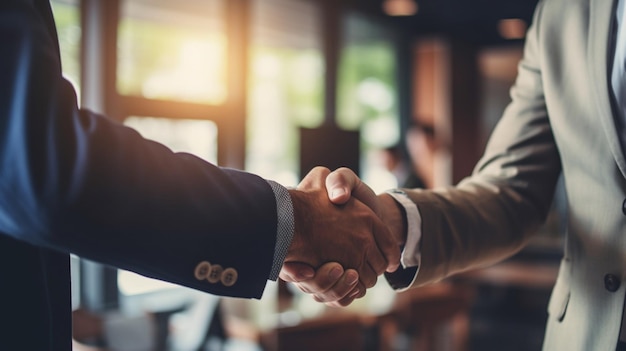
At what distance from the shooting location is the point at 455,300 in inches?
179

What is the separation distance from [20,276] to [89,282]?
3.48 m

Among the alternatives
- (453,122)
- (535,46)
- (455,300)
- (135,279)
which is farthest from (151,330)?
(453,122)

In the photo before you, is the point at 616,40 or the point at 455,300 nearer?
the point at 616,40

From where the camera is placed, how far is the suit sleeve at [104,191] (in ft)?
2.59

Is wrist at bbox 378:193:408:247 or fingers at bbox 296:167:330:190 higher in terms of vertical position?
fingers at bbox 296:167:330:190

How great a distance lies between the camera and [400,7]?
7191 millimetres

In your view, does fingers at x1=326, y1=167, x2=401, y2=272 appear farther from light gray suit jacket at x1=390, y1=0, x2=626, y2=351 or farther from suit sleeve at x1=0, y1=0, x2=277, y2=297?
suit sleeve at x1=0, y1=0, x2=277, y2=297

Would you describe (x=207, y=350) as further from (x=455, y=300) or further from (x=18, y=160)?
(x=18, y=160)

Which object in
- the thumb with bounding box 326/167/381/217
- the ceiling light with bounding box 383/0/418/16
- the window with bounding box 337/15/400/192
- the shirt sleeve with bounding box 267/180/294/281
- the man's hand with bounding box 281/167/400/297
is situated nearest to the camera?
the shirt sleeve with bounding box 267/180/294/281

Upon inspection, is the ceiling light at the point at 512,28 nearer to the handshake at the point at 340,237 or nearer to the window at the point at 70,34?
the window at the point at 70,34

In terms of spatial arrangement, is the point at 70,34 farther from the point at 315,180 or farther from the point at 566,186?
the point at 566,186

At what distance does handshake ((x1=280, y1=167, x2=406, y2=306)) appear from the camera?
4.11ft

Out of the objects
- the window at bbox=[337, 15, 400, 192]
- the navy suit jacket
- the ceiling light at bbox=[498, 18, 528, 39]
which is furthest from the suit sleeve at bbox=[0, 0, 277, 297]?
the ceiling light at bbox=[498, 18, 528, 39]

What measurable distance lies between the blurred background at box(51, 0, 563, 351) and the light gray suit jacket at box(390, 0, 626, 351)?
1.97m
